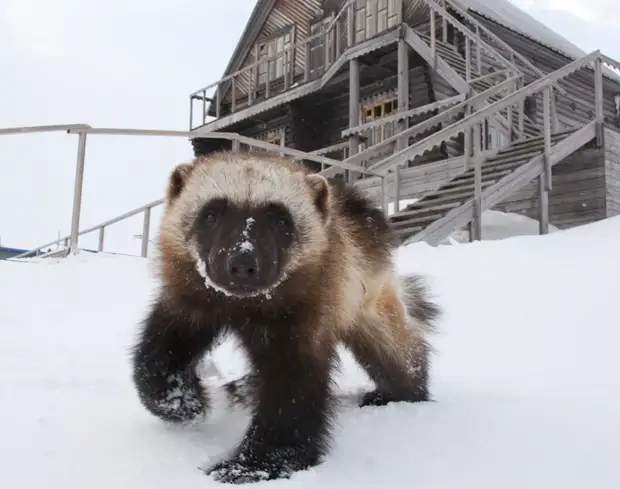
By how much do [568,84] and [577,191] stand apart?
7.86 metres

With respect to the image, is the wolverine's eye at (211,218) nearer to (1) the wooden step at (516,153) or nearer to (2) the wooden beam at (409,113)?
(1) the wooden step at (516,153)

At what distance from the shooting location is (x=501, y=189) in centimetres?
843

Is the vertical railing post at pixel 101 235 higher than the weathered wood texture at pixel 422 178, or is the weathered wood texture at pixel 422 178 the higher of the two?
the weathered wood texture at pixel 422 178

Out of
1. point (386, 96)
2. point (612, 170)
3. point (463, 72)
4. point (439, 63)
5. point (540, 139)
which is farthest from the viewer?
point (386, 96)

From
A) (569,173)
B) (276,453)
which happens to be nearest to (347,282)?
(276,453)

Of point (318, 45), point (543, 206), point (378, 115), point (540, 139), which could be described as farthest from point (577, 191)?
point (318, 45)

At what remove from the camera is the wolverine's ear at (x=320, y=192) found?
7.76ft

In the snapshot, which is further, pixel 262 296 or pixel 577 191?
pixel 577 191

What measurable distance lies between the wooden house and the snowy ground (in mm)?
3329

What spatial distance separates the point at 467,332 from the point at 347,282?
220 cm

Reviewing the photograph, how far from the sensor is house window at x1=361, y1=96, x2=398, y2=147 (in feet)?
47.0

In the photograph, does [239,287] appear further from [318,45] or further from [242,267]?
[318,45]

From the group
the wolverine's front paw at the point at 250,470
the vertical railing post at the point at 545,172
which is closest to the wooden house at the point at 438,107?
the vertical railing post at the point at 545,172

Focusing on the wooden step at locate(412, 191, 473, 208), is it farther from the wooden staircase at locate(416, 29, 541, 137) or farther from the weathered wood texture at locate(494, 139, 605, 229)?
the wooden staircase at locate(416, 29, 541, 137)
